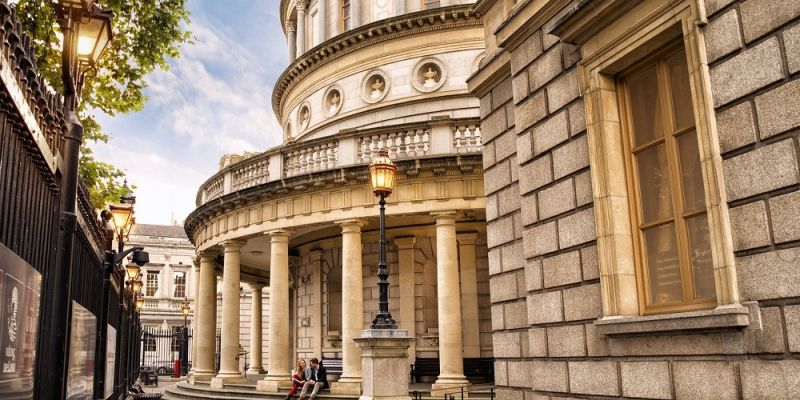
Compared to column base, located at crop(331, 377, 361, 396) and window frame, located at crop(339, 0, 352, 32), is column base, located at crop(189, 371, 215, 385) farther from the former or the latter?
window frame, located at crop(339, 0, 352, 32)

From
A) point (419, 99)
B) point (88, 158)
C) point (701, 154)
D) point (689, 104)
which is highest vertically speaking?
point (419, 99)

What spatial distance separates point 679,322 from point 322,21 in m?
29.3

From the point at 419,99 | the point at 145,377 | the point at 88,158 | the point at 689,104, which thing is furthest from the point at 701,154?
the point at 145,377

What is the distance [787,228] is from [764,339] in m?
0.87

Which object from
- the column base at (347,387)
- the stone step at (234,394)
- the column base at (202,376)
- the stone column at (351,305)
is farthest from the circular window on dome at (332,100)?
the column base at (347,387)

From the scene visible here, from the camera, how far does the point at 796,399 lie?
17.2ft

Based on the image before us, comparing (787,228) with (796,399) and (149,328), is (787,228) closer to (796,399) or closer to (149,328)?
(796,399)

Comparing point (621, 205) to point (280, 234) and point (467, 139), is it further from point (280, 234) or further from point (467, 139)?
point (280, 234)

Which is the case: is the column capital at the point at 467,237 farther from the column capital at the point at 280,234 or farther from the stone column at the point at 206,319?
the stone column at the point at 206,319

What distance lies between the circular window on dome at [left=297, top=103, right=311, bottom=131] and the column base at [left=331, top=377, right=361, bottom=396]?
14.8m

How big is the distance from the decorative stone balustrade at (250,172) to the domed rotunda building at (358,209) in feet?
0.17

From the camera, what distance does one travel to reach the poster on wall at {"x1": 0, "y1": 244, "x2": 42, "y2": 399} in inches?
204

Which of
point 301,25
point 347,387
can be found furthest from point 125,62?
point 301,25

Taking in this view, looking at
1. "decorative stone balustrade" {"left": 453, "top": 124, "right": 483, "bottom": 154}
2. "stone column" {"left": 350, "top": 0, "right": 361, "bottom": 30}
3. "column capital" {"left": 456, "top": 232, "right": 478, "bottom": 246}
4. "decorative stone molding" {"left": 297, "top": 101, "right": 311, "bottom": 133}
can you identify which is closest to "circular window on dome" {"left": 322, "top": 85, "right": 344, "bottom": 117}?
"decorative stone molding" {"left": 297, "top": 101, "right": 311, "bottom": 133}
